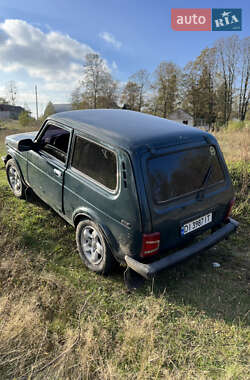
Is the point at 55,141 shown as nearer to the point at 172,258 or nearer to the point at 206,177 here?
the point at 206,177

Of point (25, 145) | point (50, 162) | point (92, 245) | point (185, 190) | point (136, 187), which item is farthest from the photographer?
point (25, 145)

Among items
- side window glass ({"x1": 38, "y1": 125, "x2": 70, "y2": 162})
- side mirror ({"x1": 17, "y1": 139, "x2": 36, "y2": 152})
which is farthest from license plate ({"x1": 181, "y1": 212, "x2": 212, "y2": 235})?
side mirror ({"x1": 17, "y1": 139, "x2": 36, "y2": 152})

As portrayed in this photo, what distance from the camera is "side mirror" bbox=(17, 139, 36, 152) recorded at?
4.22m

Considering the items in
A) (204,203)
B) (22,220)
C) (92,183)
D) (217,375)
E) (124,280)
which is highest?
(92,183)

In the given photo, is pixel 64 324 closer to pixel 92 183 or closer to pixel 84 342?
pixel 84 342

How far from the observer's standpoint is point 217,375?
2.30 metres

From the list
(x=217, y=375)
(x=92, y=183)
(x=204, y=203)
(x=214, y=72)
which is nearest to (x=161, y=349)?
(x=217, y=375)

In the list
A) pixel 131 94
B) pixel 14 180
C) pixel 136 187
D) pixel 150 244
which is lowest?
pixel 150 244

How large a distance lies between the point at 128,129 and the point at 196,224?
1377 mm

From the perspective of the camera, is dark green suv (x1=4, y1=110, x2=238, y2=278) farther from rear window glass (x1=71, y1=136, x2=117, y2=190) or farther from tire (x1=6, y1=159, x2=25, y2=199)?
tire (x1=6, y1=159, x2=25, y2=199)

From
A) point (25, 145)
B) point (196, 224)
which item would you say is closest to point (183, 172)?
point (196, 224)

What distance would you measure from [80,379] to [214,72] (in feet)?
168

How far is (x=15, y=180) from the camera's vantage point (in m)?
5.32

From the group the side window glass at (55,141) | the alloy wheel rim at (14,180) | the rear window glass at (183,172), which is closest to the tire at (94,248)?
the rear window glass at (183,172)
